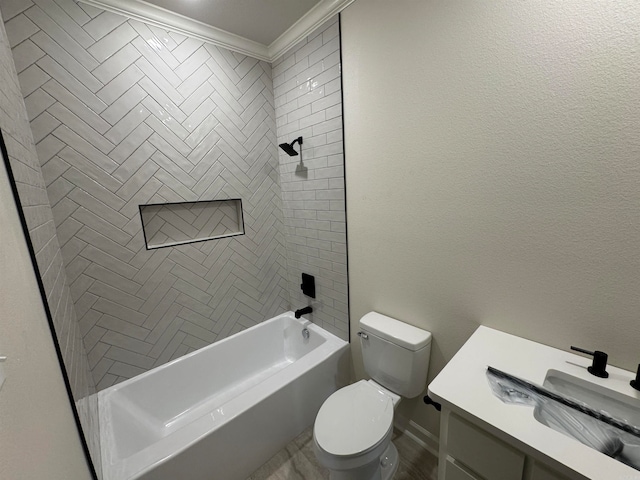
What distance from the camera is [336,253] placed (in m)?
1.83

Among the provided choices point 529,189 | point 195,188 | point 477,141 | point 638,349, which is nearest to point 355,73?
point 477,141

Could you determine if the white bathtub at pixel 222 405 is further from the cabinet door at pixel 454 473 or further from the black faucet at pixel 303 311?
the cabinet door at pixel 454 473

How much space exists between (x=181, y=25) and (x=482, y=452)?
2527 millimetres

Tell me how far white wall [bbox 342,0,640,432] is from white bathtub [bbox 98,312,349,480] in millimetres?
730

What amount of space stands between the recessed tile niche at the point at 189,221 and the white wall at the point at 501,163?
1092 mm

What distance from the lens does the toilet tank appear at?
1.34 metres

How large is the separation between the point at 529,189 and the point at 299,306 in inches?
72.9

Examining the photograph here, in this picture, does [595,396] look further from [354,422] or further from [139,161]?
[139,161]

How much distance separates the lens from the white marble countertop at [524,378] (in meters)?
0.59

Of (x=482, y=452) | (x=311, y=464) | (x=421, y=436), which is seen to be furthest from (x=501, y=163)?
(x=311, y=464)

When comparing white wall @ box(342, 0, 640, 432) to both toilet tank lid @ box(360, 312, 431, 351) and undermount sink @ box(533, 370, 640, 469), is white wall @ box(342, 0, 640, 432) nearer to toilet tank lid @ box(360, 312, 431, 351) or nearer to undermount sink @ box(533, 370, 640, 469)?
toilet tank lid @ box(360, 312, 431, 351)

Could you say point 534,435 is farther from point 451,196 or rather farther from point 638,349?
point 451,196

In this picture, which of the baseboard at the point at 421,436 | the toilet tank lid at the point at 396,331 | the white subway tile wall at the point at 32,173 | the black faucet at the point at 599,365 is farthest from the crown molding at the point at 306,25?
the baseboard at the point at 421,436

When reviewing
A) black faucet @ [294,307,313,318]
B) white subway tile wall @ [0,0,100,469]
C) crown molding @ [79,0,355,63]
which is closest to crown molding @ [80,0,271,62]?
crown molding @ [79,0,355,63]
